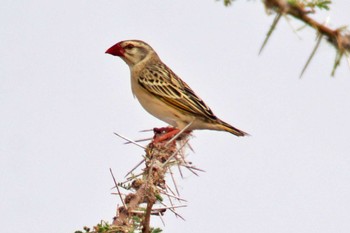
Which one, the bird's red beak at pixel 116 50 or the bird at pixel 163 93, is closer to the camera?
the bird at pixel 163 93

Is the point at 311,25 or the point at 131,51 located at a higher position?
the point at 131,51

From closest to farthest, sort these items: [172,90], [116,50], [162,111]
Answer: [162,111]
[172,90]
[116,50]

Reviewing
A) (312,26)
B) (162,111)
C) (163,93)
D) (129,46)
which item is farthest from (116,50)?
(312,26)

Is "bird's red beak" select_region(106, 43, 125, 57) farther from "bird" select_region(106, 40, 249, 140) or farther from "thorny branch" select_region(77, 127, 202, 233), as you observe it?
"thorny branch" select_region(77, 127, 202, 233)

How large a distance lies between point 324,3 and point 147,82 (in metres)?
7.29

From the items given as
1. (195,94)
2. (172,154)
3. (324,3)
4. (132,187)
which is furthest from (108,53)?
(324,3)

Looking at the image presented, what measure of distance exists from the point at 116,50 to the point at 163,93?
975mm

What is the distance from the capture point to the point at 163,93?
9.03 metres

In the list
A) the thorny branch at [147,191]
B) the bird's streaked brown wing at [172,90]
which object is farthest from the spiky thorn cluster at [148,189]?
the bird's streaked brown wing at [172,90]

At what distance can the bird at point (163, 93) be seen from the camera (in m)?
8.53

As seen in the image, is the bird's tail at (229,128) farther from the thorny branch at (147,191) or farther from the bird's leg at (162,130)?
the thorny branch at (147,191)

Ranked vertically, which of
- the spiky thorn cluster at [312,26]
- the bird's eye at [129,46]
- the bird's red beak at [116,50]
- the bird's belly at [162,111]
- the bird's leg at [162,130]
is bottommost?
the spiky thorn cluster at [312,26]

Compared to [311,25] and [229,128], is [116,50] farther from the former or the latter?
[311,25]

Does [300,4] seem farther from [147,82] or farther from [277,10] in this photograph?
[147,82]
